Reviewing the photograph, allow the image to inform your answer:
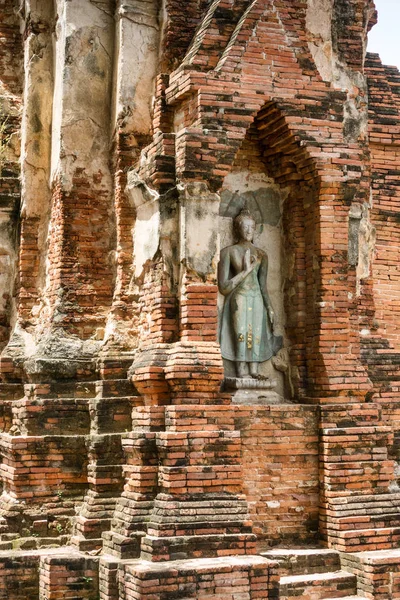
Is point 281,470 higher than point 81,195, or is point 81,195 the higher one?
point 81,195

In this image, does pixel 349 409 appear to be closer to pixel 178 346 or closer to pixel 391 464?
pixel 391 464

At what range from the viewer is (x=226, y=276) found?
10.9 metres

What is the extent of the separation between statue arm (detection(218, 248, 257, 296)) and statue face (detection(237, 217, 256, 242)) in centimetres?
26

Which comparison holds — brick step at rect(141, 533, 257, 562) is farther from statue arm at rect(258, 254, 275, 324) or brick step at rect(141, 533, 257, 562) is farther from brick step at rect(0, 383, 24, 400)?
brick step at rect(0, 383, 24, 400)

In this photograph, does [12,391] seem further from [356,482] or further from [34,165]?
[356,482]

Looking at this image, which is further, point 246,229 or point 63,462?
point 246,229

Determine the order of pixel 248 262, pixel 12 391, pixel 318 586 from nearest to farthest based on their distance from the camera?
pixel 318 586, pixel 248 262, pixel 12 391

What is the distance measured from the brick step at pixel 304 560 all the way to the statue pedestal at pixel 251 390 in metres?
1.62

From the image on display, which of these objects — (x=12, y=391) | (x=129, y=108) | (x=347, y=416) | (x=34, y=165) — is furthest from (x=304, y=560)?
(x=34, y=165)

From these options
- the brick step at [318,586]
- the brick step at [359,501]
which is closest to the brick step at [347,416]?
the brick step at [359,501]

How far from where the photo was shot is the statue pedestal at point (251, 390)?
1073 centimetres

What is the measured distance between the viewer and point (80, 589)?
389 inches

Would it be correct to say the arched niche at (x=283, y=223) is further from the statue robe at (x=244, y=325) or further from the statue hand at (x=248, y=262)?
the statue hand at (x=248, y=262)

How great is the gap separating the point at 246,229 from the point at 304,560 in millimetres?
3634
